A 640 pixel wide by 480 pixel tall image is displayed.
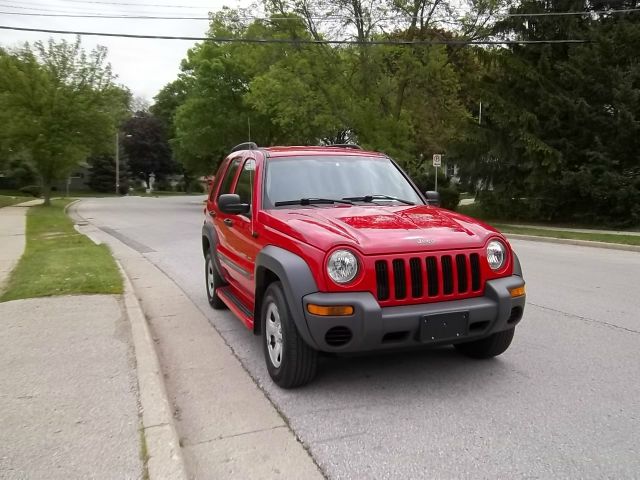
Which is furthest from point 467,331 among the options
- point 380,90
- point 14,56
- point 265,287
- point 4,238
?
point 14,56

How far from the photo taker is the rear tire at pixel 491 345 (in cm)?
458

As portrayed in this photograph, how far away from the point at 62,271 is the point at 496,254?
705 centimetres

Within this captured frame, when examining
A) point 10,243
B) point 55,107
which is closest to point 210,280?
point 10,243

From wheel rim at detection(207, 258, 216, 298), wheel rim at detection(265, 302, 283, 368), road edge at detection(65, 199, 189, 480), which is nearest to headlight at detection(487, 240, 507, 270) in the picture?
wheel rim at detection(265, 302, 283, 368)

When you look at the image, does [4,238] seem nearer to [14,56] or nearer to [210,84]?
[14,56]

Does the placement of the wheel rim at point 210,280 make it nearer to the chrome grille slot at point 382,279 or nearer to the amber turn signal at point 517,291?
the chrome grille slot at point 382,279

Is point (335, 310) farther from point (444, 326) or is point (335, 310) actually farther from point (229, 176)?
point (229, 176)

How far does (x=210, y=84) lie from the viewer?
35031 millimetres

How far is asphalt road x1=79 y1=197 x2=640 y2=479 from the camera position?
3188mm

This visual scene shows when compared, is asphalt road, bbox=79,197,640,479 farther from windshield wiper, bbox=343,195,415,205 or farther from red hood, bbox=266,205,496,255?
windshield wiper, bbox=343,195,415,205

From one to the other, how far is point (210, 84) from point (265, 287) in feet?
107

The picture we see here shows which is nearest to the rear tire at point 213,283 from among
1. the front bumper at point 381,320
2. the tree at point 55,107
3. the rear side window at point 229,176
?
the rear side window at point 229,176

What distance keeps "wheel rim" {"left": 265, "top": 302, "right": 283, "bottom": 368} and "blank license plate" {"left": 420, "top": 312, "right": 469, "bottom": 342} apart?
1068 millimetres

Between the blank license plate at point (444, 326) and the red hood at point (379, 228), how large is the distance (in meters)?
0.47
